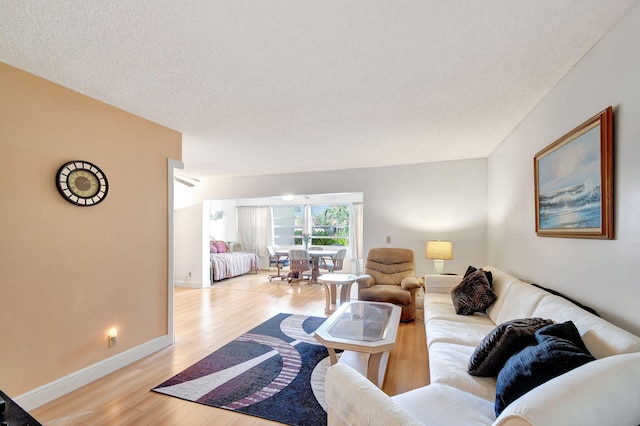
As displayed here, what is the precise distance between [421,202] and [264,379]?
364cm

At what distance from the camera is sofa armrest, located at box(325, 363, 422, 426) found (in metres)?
0.94

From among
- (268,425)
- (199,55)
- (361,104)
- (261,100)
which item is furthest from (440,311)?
(199,55)

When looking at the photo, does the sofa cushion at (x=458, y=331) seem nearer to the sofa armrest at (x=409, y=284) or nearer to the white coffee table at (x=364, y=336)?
the white coffee table at (x=364, y=336)

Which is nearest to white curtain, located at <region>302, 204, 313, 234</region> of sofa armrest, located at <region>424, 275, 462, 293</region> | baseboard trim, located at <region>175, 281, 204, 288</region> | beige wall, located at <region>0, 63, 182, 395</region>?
baseboard trim, located at <region>175, 281, 204, 288</region>

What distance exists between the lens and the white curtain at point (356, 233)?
838 centimetres

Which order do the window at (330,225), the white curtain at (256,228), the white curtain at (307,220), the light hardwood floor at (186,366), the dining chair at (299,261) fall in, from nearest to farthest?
1. the light hardwood floor at (186,366)
2. the dining chair at (299,261)
3. the window at (330,225)
4. the white curtain at (307,220)
5. the white curtain at (256,228)

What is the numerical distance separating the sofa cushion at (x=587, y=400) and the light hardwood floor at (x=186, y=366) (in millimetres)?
1609

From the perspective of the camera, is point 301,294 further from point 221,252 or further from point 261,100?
point 261,100

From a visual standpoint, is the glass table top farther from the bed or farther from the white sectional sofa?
the bed

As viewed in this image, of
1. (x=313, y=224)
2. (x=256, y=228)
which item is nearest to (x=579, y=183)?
(x=313, y=224)

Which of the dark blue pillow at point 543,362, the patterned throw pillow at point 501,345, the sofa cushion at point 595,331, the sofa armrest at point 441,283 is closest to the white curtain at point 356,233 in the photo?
the sofa armrest at point 441,283

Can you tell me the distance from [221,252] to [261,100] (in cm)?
643

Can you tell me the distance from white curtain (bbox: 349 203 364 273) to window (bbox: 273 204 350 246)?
0.69 feet

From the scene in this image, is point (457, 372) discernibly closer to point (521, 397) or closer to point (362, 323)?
point (521, 397)
